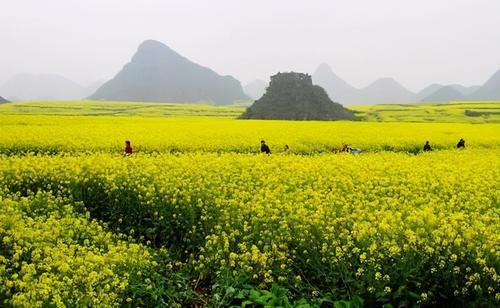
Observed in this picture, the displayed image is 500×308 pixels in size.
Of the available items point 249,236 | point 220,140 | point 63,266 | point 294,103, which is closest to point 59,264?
point 63,266

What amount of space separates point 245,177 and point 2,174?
6.80m

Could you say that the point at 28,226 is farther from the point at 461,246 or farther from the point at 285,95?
the point at 285,95

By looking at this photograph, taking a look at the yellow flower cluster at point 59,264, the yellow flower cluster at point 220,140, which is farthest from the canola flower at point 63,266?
the yellow flower cluster at point 220,140

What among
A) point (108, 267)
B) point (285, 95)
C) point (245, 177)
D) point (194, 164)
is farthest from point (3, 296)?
point (285, 95)

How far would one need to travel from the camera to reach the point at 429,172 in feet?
47.8

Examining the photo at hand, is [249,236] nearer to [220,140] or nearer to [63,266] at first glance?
[63,266]

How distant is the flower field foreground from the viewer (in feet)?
22.7

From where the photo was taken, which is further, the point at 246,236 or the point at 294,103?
the point at 294,103

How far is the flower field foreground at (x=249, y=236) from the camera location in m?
6.92

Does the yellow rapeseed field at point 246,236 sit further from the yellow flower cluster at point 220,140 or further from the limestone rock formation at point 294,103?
the limestone rock formation at point 294,103

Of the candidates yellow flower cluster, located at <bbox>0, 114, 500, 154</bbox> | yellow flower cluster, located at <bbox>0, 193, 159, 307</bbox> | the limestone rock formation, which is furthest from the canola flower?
the limestone rock formation

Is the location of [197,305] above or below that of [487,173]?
below

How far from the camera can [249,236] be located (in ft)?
28.2

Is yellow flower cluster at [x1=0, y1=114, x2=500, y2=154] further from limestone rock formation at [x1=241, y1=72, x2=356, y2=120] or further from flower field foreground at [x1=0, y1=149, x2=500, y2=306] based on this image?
limestone rock formation at [x1=241, y1=72, x2=356, y2=120]
